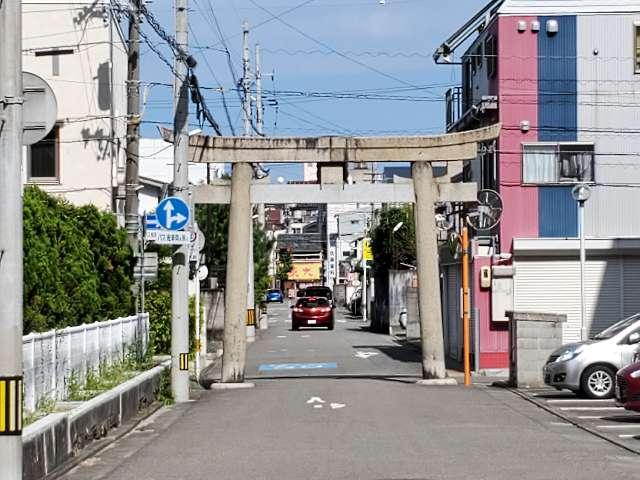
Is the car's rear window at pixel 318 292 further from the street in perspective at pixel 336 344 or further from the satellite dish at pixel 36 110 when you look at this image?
the satellite dish at pixel 36 110

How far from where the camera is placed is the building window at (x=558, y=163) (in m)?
31.9

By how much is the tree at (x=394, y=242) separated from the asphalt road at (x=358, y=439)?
32.8 m

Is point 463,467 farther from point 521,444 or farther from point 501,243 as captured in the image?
point 501,243

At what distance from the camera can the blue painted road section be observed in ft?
109

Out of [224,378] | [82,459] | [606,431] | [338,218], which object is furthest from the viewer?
[338,218]

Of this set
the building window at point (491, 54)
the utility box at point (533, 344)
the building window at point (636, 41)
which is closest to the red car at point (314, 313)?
the building window at point (491, 54)

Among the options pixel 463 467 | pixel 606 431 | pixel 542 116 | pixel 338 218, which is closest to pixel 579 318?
pixel 542 116

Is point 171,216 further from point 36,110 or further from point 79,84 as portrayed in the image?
point 79,84

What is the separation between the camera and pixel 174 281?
23562 mm

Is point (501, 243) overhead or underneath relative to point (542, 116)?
underneath

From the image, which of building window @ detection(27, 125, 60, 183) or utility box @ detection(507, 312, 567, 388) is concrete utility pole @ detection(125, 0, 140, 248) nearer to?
building window @ detection(27, 125, 60, 183)

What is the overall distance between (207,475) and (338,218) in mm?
124640

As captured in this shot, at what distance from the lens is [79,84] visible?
37.6 meters

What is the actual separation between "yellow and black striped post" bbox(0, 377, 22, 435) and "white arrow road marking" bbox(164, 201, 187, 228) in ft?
40.7
